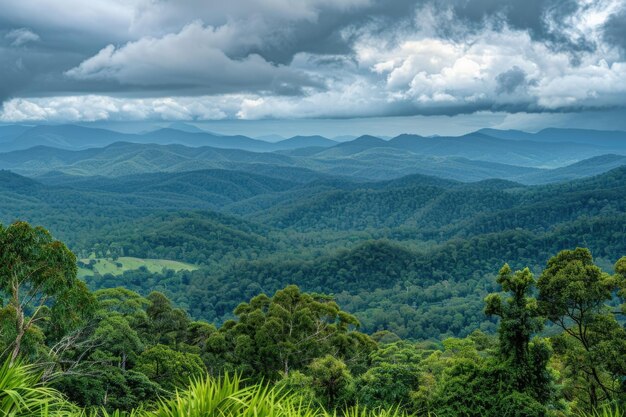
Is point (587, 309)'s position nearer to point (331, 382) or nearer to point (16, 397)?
point (331, 382)

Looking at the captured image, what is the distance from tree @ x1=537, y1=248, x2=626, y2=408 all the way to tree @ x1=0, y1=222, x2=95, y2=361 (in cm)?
1967

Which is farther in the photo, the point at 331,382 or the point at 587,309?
the point at 331,382

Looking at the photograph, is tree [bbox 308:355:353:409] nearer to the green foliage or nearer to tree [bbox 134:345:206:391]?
tree [bbox 134:345:206:391]

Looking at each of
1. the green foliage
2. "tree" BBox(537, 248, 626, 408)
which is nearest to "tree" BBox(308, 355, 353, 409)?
"tree" BBox(537, 248, 626, 408)

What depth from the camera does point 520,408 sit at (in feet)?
67.7

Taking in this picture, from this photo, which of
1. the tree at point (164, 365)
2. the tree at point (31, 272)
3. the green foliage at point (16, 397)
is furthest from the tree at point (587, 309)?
the green foliage at point (16, 397)

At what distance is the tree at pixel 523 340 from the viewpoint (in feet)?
70.6

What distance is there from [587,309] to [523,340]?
344cm

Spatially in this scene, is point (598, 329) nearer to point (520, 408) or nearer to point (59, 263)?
point (520, 408)

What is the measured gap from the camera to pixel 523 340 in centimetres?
2186

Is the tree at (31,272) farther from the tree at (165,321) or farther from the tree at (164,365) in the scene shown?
the tree at (165,321)

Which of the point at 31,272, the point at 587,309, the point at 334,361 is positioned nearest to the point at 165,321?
the point at 334,361

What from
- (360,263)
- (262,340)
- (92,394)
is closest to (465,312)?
(360,263)

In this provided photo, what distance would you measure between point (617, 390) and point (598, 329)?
2503 mm
